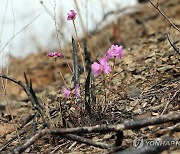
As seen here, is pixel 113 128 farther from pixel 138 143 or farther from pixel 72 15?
pixel 72 15

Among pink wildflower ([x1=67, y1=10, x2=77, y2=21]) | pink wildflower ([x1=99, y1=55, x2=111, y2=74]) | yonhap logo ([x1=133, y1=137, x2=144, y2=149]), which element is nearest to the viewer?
yonhap logo ([x1=133, y1=137, x2=144, y2=149])

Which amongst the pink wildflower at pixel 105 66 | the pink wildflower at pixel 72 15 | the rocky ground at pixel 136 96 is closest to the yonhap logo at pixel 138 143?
the rocky ground at pixel 136 96

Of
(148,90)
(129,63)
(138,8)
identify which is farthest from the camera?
(138,8)

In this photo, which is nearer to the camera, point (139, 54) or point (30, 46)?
point (139, 54)

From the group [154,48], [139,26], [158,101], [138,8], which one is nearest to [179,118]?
[158,101]

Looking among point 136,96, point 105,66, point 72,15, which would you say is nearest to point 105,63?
point 105,66

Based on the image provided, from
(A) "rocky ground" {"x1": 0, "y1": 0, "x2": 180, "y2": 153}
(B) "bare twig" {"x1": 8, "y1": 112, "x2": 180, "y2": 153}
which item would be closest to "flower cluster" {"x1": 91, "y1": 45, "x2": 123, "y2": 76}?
(A) "rocky ground" {"x1": 0, "y1": 0, "x2": 180, "y2": 153}

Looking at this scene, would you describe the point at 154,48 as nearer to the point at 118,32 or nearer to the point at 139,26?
the point at 118,32

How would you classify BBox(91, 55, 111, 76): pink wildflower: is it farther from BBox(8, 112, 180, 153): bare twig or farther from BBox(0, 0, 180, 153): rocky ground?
BBox(8, 112, 180, 153): bare twig
